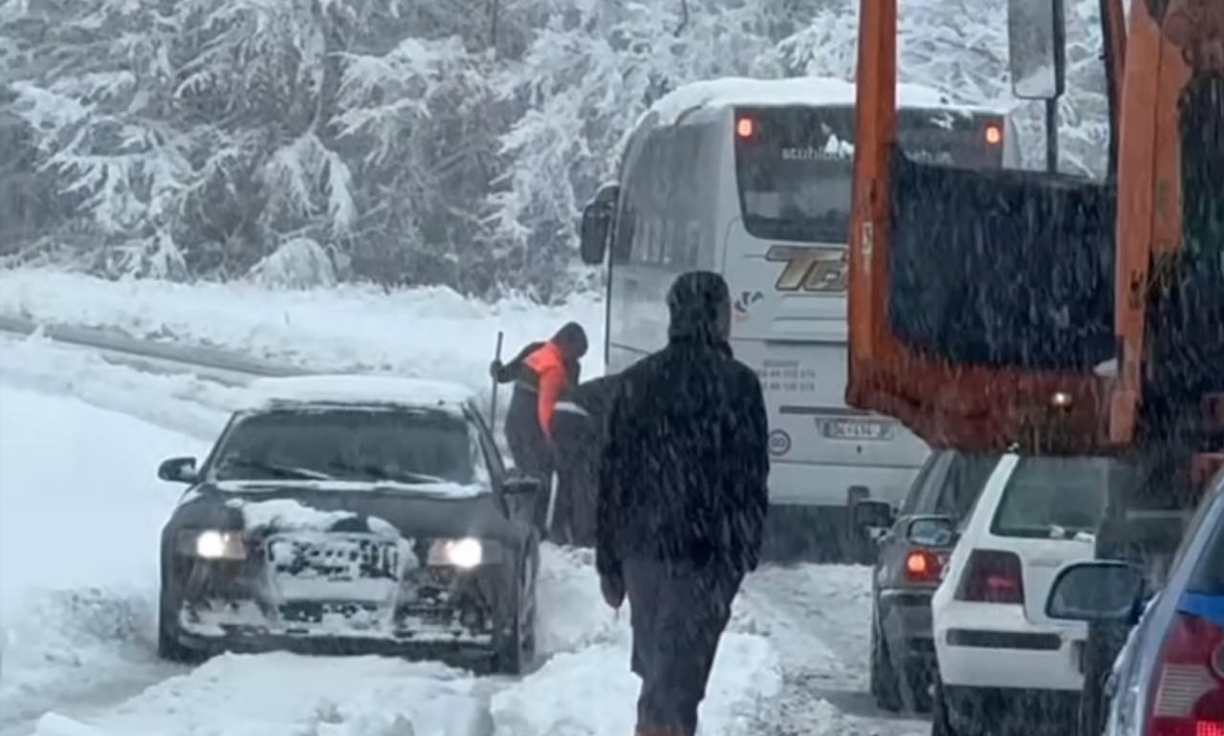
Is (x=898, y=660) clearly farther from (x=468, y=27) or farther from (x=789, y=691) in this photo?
(x=468, y=27)

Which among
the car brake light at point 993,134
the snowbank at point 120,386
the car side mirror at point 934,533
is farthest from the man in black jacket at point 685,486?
the snowbank at point 120,386

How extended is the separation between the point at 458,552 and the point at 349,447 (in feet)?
4.82

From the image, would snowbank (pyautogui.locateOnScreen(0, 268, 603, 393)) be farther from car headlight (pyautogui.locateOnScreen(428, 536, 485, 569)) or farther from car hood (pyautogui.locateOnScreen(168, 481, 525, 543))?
car headlight (pyautogui.locateOnScreen(428, 536, 485, 569))

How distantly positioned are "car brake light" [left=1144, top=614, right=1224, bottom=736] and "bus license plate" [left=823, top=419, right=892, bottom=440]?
1558 cm

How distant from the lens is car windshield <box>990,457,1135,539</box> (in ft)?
37.4

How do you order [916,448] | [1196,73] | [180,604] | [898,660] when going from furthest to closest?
1. [916,448]
2. [180,604]
3. [898,660]
4. [1196,73]

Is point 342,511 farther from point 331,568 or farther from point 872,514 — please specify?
point 872,514

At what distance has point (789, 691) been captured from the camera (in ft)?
46.8

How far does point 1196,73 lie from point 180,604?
6.53 m

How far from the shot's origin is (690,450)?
9.62 meters

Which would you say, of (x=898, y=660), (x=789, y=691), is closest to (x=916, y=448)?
(x=789, y=691)

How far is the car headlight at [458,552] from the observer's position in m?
13.8

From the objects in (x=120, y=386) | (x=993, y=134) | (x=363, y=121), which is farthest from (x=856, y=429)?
(x=363, y=121)

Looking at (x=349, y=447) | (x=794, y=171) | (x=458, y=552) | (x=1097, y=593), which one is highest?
(x=794, y=171)
